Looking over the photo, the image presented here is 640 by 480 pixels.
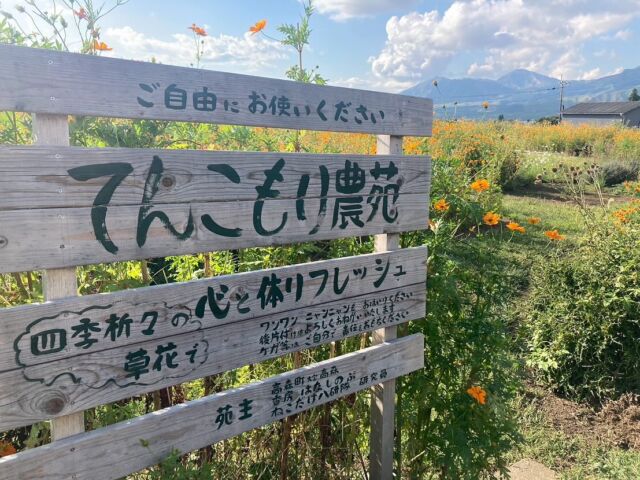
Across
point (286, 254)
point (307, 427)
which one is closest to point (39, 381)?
point (286, 254)

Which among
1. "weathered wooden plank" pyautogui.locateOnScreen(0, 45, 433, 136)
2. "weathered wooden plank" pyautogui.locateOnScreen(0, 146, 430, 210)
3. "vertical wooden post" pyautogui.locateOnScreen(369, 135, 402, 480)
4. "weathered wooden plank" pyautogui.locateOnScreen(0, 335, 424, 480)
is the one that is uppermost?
"weathered wooden plank" pyautogui.locateOnScreen(0, 45, 433, 136)

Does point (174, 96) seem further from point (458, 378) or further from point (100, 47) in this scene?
point (458, 378)

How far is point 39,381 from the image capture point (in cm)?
131

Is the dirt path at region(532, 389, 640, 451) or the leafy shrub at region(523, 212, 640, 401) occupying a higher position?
the leafy shrub at region(523, 212, 640, 401)

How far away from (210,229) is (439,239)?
48.2 inches

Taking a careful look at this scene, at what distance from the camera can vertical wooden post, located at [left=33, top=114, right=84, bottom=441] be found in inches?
50.4

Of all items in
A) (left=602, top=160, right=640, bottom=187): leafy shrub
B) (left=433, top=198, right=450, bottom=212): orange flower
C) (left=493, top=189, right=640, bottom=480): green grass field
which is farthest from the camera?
(left=602, top=160, right=640, bottom=187): leafy shrub

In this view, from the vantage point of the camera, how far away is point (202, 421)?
1618mm

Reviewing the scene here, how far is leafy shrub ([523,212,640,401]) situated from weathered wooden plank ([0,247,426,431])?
1980 millimetres

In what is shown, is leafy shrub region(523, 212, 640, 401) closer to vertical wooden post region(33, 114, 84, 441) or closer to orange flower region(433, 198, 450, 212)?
orange flower region(433, 198, 450, 212)

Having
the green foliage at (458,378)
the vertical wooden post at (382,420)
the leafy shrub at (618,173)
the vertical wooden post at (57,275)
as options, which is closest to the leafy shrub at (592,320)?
the green foliage at (458,378)

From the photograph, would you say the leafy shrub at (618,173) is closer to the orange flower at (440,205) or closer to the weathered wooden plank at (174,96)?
the orange flower at (440,205)

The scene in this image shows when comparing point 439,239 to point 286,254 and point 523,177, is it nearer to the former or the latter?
point 286,254

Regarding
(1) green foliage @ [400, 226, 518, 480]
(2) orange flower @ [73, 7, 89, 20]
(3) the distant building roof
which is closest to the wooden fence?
(1) green foliage @ [400, 226, 518, 480]
